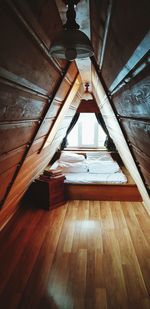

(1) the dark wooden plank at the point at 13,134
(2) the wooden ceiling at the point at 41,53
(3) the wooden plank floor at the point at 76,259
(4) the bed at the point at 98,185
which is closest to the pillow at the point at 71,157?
(4) the bed at the point at 98,185

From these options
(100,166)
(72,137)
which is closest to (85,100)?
(72,137)

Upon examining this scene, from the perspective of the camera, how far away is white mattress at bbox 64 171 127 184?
12.2 feet

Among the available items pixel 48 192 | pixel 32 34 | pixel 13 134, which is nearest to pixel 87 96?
pixel 48 192

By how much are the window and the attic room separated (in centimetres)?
3

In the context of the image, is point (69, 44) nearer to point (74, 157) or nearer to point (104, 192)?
point (104, 192)

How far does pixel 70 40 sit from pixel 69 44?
2 cm

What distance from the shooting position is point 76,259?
2301mm

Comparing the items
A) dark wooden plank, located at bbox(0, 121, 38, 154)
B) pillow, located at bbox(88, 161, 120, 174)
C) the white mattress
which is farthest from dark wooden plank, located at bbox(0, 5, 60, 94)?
pillow, located at bbox(88, 161, 120, 174)

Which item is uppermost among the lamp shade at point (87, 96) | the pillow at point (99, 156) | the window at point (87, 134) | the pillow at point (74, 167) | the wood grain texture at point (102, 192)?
the lamp shade at point (87, 96)

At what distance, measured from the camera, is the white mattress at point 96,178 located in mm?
3727

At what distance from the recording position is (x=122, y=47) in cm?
77

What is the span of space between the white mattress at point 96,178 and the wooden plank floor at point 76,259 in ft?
1.65

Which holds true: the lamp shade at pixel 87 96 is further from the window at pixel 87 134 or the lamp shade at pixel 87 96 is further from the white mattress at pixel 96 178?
the white mattress at pixel 96 178

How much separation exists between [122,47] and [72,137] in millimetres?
4560
